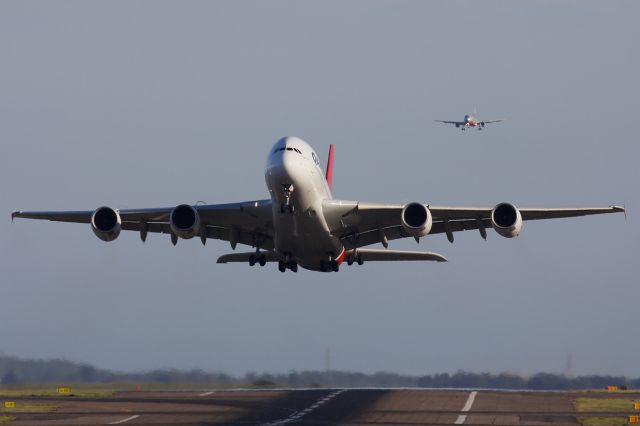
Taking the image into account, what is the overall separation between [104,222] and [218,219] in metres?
4.90

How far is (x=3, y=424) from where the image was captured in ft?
143

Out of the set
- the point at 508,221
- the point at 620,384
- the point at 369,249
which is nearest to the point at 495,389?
the point at 620,384

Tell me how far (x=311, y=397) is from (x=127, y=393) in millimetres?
11770

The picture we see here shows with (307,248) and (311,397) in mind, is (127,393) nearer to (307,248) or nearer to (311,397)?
(311,397)

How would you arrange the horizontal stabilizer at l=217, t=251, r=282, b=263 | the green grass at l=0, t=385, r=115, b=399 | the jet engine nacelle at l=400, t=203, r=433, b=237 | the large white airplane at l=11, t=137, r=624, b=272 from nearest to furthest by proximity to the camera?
the large white airplane at l=11, t=137, r=624, b=272 < the jet engine nacelle at l=400, t=203, r=433, b=237 < the horizontal stabilizer at l=217, t=251, r=282, b=263 < the green grass at l=0, t=385, r=115, b=399

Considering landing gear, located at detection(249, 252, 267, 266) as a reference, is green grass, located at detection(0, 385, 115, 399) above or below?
below

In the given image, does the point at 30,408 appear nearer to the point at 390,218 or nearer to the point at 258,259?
the point at 258,259

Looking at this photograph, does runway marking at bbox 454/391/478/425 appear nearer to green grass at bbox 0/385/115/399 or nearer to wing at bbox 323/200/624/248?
wing at bbox 323/200/624/248

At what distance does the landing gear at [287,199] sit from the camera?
43341 mm

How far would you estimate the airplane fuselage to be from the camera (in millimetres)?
43312

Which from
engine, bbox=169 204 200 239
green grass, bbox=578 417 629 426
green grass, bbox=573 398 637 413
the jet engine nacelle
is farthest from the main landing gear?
green grass, bbox=573 398 637 413

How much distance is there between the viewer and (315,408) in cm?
5128

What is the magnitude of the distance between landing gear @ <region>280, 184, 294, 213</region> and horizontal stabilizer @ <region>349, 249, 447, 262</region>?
8.30 metres

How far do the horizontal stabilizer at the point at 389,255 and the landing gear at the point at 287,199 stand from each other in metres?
8.30
